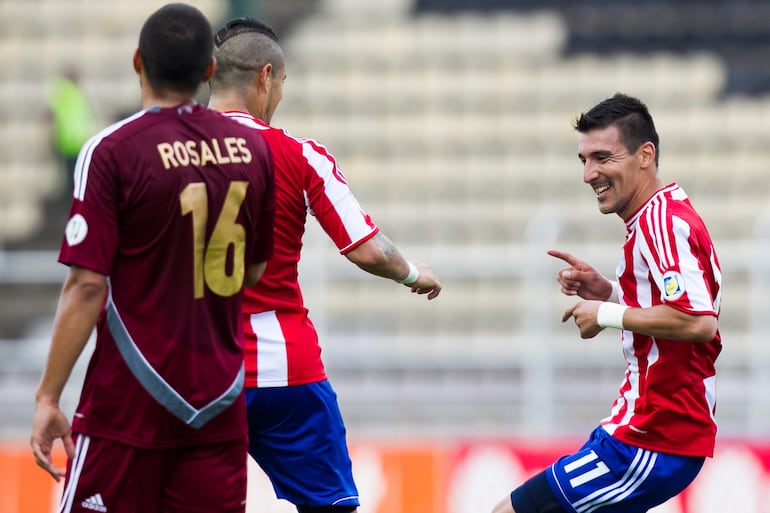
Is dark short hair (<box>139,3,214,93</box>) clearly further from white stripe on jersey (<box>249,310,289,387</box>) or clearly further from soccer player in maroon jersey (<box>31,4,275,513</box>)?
white stripe on jersey (<box>249,310,289,387</box>)

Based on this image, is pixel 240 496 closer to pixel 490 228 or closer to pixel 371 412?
pixel 371 412

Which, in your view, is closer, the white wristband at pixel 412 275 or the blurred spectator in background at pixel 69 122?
the white wristband at pixel 412 275

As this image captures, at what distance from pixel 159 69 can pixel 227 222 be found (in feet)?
1.59

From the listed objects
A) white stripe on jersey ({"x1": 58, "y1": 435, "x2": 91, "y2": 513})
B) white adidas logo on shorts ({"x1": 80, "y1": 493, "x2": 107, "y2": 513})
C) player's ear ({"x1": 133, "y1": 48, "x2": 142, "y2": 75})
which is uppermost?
player's ear ({"x1": 133, "y1": 48, "x2": 142, "y2": 75})

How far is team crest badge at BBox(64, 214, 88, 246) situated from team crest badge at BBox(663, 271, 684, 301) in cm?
197

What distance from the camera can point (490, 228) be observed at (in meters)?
13.2

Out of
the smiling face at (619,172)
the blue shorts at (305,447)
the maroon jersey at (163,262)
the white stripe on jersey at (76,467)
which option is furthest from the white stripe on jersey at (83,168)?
the smiling face at (619,172)

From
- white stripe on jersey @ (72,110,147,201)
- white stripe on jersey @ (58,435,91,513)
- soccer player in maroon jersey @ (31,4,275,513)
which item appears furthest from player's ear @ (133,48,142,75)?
white stripe on jersey @ (58,435,91,513)

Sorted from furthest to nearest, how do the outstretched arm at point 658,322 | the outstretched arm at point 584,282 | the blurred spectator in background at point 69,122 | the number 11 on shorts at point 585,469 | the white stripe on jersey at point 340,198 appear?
the blurred spectator in background at point 69,122 → the outstretched arm at point 584,282 → the number 11 on shorts at point 585,469 → the white stripe on jersey at point 340,198 → the outstretched arm at point 658,322

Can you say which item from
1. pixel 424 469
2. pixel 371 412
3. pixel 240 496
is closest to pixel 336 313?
pixel 371 412

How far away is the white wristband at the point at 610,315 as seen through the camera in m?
4.59

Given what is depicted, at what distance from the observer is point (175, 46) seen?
3846 mm

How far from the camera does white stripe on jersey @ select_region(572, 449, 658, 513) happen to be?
15.6ft

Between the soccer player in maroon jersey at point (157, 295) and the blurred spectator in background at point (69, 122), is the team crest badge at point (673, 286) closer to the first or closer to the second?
the soccer player in maroon jersey at point (157, 295)
